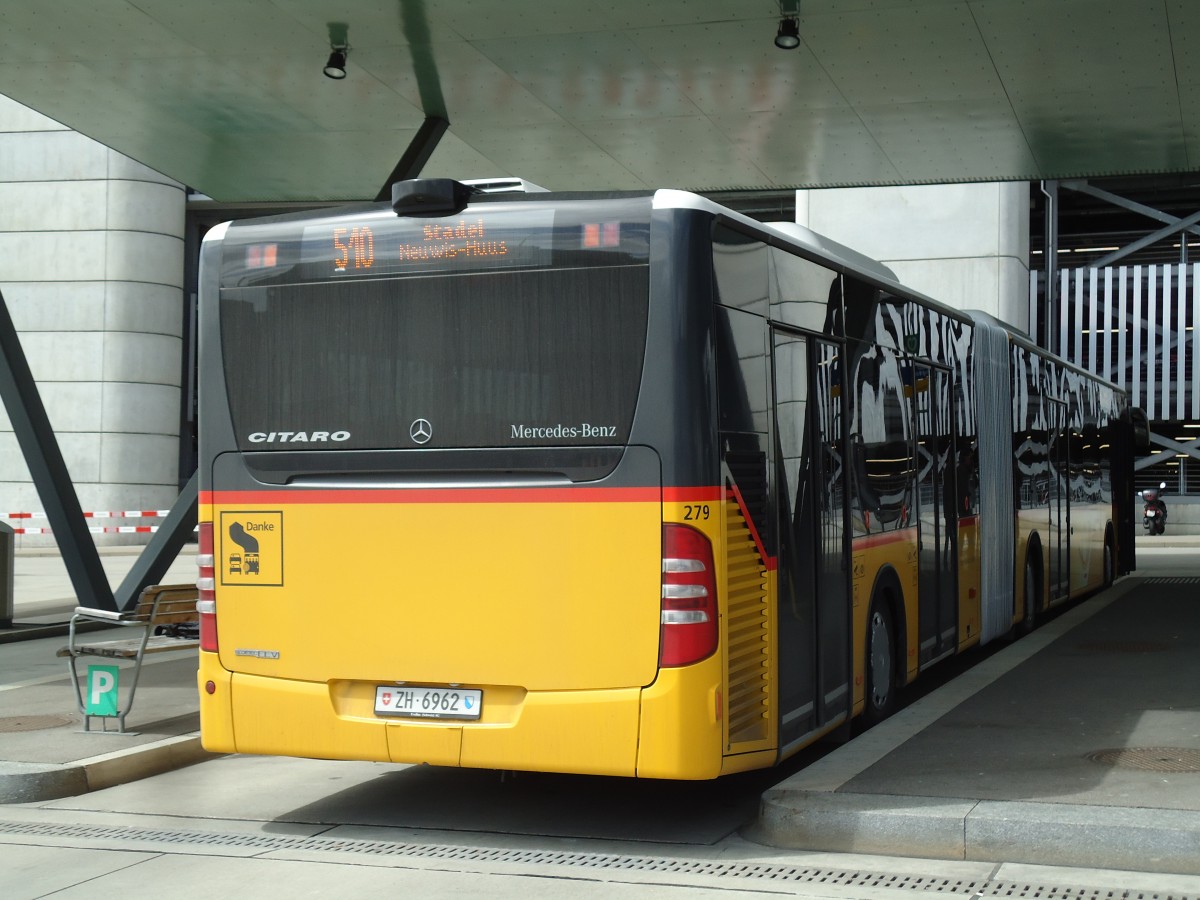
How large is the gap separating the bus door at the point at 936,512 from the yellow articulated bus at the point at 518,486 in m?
2.61

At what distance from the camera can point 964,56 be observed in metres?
12.5

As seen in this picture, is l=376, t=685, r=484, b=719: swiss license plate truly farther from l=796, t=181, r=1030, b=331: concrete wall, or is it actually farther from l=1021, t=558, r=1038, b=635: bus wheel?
l=796, t=181, r=1030, b=331: concrete wall

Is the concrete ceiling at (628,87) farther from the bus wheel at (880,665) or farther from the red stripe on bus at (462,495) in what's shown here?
the red stripe on bus at (462,495)

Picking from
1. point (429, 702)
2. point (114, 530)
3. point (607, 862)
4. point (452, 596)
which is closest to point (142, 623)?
point (429, 702)

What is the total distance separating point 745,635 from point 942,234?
20.2 metres

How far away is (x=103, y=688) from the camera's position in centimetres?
966

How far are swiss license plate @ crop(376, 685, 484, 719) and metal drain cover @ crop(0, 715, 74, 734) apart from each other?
376 cm

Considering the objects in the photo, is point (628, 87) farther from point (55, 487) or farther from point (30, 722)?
point (30, 722)

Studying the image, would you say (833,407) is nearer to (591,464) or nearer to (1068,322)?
(591,464)

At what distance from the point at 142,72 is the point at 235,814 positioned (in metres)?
7.86

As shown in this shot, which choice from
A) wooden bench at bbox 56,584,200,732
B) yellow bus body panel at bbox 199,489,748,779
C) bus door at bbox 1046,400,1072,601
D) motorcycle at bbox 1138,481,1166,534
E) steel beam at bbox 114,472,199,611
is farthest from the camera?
motorcycle at bbox 1138,481,1166,534

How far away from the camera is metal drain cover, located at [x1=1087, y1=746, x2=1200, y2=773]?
785 cm

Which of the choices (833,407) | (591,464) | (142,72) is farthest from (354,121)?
(591,464)

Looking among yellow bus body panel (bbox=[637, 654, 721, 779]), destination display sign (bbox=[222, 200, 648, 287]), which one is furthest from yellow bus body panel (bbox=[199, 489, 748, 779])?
destination display sign (bbox=[222, 200, 648, 287])
